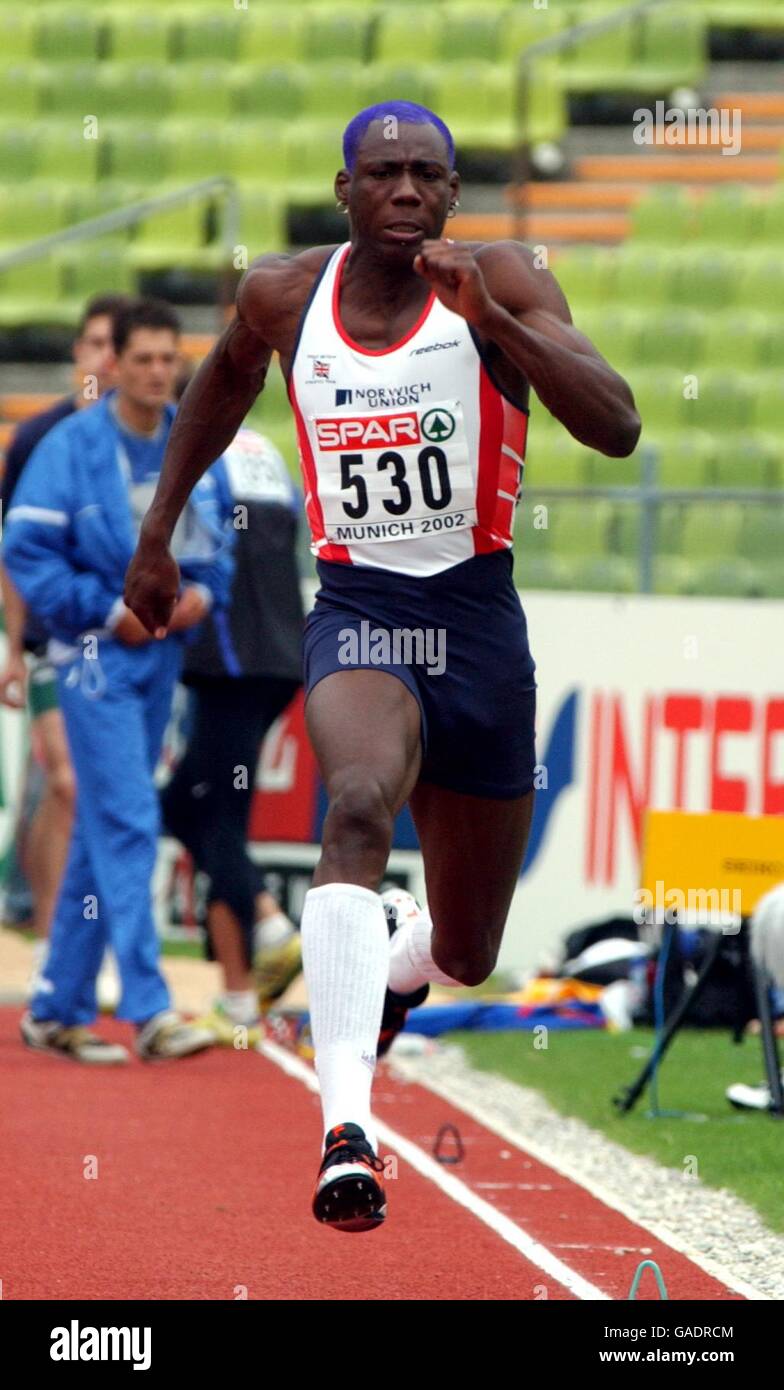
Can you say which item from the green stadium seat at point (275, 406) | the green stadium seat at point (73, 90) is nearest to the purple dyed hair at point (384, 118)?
the green stadium seat at point (275, 406)

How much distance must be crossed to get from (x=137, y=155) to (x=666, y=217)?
4085mm

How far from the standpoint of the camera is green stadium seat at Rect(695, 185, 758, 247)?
16.0 metres

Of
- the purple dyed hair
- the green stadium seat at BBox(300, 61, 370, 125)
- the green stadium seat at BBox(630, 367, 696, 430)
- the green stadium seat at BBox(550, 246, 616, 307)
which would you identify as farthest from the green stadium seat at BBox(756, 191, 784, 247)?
the purple dyed hair

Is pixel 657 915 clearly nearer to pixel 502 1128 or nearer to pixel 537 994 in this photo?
pixel 502 1128

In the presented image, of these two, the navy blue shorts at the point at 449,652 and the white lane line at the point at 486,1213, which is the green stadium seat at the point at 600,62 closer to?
the white lane line at the point at 486,1213

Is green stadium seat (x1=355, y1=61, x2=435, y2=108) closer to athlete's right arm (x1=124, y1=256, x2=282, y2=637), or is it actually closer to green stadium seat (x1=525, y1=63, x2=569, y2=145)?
green stadium seat (x1=525, y1=63, x2=569, y2=145)

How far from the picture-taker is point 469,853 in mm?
5355

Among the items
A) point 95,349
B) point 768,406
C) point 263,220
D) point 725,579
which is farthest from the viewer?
point 263,220

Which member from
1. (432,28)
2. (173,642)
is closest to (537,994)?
(173,642)

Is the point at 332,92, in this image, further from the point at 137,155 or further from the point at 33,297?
the point at 33,297

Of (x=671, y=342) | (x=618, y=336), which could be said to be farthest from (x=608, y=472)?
(x=671, y=342)

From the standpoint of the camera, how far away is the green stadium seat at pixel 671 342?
15.4m

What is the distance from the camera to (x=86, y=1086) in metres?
7.95

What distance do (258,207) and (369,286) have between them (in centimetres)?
1212
